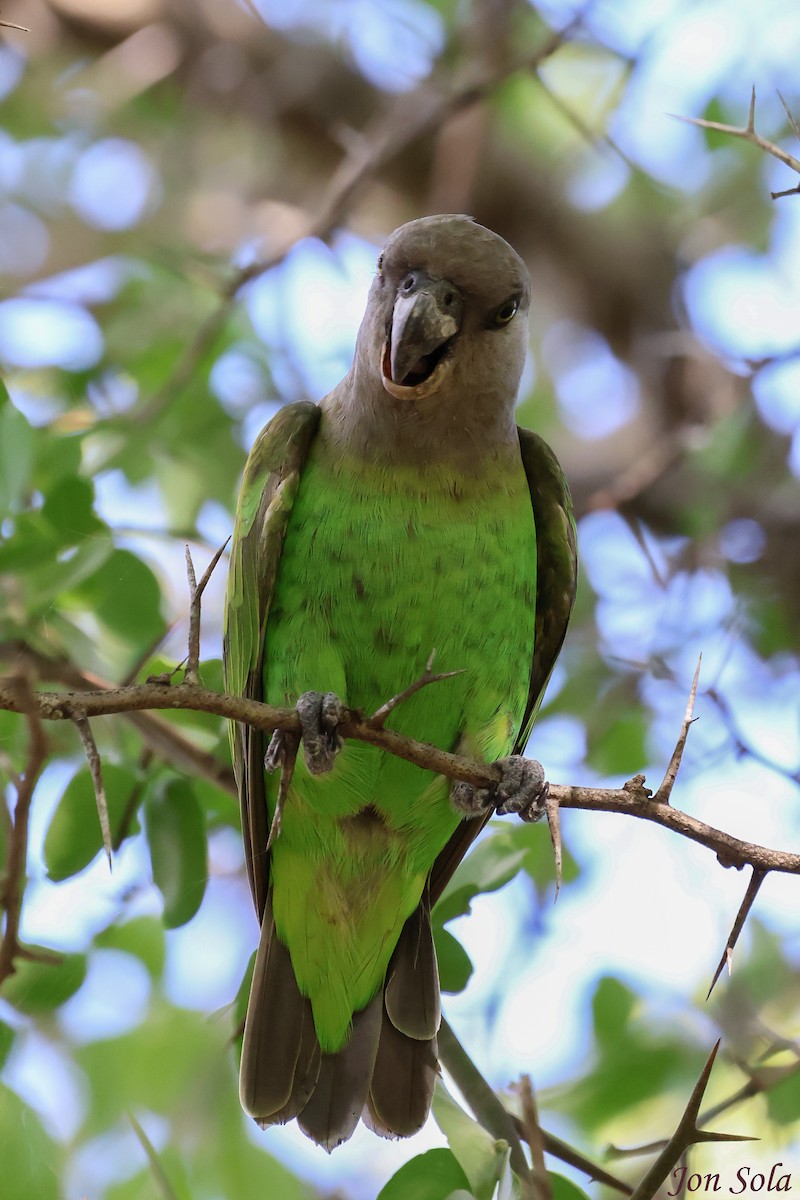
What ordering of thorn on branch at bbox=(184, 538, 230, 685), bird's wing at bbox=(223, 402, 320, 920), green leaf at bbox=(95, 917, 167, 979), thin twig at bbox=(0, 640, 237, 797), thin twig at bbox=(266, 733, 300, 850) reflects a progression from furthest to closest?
green leaf at bbox=(95, 917, 167, 979) → bird's wing at bbox=(223, 402, 320, 920) → thin twig at bbox=(0, 640, 237, 797) → thin twig at bbox=(266, 733, 300, 850) → thorn on branch at bbox=(184, 538, 230, 685)

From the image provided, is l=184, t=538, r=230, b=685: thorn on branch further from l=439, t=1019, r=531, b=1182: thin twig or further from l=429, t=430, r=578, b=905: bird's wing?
l=429, t=430, r=578, b=905: bird's wing

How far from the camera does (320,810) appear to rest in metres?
3.49

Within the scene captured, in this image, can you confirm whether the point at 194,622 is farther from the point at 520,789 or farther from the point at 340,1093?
the point at 340,1093

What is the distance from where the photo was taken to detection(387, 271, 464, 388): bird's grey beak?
330 centimetres

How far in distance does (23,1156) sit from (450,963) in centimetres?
127

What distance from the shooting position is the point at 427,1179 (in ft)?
8.52

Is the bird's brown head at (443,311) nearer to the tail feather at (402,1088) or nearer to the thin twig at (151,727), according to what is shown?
the thin twig at (151,727)

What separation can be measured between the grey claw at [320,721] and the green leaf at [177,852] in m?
0.36

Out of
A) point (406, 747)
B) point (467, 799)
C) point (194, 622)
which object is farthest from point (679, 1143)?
point (467, 799)

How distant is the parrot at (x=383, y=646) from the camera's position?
3.32m

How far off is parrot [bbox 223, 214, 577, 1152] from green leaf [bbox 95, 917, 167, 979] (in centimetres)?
41

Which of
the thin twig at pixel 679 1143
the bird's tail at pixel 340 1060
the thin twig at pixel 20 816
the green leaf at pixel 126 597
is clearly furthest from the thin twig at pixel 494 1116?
the green leaf at pixel 126 597

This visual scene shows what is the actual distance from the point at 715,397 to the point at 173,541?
3474 millimetres

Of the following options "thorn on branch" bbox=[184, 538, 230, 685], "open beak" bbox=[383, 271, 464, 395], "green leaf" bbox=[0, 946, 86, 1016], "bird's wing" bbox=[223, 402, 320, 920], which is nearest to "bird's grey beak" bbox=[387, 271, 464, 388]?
"open beak" bbox=[383, 271, 464, 395]
